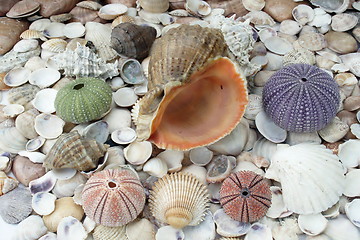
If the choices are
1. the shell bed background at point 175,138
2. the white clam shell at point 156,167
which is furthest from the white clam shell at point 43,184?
the white clam shell at point 156,167

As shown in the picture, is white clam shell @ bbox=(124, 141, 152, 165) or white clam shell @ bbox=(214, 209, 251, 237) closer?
white clam shell @ bbox=(214, 209, 251, 237)

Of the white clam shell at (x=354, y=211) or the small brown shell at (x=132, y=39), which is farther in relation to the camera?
the small brown shell at (x=132, y=39)

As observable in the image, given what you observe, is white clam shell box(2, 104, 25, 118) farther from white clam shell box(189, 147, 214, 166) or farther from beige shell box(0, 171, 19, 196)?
white clam shell box(189, 147, 214, 166)

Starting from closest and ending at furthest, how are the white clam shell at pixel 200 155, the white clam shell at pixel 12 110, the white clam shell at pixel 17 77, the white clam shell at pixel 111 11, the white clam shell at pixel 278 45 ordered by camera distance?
1. the white clam shell at pixel 200 155
2. the white clam shell at pixel 12 110
3. the white clam shell at pixel 17 77
4. the white clam shell at pixel 278 45
5. the white clam shell at pixel 111 11

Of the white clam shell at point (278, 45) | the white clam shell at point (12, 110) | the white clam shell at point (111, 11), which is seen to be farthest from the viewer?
the white clam shell at point (111, 11)

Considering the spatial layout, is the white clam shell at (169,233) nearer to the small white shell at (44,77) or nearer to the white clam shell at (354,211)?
the white clam shell at (354,211)

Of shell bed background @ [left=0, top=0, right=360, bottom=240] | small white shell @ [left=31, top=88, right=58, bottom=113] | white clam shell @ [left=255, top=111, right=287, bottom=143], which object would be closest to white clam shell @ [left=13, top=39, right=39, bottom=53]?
shell bed background @ [left=0, top=0, right=360, bottom=240]

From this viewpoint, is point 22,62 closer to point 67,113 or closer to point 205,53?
point 67,113
